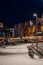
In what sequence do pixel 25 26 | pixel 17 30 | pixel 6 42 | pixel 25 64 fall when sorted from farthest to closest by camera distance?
pixel 25 26 < pixel 17 30 < pixel 6 42 < pixel 25 64

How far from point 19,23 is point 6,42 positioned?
33.3ft

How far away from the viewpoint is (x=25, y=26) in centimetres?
4409

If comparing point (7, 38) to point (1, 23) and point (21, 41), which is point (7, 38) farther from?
point (1, 23)

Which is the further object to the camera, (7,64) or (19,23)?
(19,23)

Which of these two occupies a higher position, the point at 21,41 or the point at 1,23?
the point at 1,23

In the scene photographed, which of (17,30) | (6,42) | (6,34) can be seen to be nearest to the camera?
(6,42)

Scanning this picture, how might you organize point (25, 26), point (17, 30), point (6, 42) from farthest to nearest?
1. point (25, 26)
2. point (17, 30)
3. point (6, 42)

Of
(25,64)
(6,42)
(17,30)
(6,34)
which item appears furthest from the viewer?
(17,30)

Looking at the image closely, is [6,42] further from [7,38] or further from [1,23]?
[1,23]

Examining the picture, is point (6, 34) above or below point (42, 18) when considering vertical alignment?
below

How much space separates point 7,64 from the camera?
11078 millimetres

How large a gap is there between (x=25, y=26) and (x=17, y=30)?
3.16m

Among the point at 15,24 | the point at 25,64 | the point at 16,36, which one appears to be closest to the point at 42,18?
the point at 16,36

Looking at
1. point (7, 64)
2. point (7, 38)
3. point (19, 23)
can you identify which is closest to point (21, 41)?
point (7, 38)
